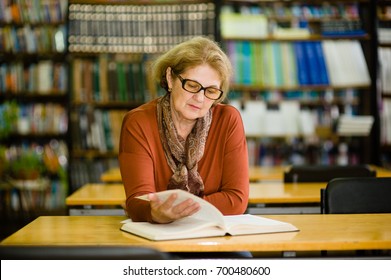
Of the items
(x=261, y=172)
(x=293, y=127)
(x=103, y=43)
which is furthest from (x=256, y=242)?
(x=103, y=43)

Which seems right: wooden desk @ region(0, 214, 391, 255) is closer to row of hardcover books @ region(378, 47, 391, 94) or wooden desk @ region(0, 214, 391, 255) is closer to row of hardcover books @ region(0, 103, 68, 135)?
row of hardcover books @ region(378, 47, 391, 94)

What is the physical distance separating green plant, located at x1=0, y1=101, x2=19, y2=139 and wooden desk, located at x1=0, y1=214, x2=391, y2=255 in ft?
11.1

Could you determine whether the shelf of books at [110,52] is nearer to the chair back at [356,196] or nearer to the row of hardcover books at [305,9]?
the row of hardcover books at [305,9]

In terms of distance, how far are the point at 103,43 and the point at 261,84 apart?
1.30 metres

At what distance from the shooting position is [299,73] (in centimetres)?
524

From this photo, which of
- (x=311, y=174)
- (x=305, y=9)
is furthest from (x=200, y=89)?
(x=305, y=9)

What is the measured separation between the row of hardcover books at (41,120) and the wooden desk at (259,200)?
2336 mm

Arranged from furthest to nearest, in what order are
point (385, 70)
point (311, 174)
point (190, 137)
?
1. point (385, 70)
2. point (311, 174)
3. point (190, 137)

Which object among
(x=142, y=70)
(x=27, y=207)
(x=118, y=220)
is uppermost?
(x=142, y=70)

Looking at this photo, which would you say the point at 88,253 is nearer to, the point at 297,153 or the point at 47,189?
the point at 297,153

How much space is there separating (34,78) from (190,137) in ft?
11.4

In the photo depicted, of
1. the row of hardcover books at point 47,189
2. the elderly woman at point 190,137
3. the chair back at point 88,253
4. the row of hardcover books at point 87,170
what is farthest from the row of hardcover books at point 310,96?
the chair back at point 88,253

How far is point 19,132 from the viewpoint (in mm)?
5559

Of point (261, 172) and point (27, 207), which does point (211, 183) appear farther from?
point (27, 207)
